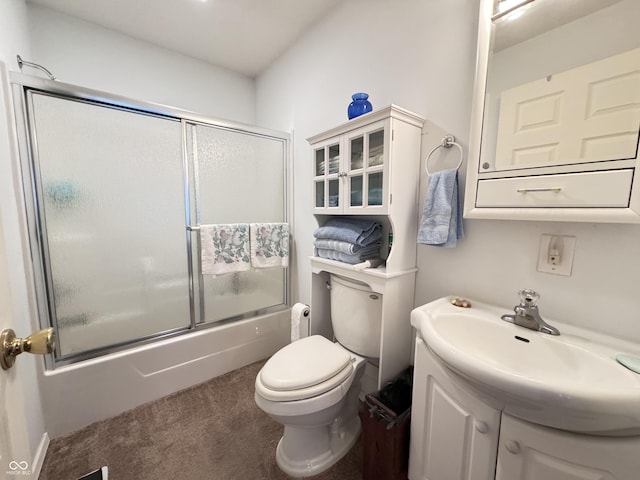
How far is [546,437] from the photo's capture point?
0.63 m

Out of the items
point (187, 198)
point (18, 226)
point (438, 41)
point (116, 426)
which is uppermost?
point (438, 41)

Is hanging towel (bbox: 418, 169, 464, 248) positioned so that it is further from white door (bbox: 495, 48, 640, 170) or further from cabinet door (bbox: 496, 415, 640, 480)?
cabinet door (bbox: 496, 415, 640, 480)

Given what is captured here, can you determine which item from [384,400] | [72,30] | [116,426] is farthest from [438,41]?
[116,426]

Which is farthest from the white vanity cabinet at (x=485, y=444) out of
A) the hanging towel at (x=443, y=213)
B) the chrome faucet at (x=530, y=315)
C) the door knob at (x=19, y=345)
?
the door knob at (x=19, y=345)

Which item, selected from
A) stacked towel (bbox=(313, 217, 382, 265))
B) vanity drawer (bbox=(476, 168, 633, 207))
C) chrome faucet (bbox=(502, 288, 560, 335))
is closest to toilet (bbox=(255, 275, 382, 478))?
stacked towel (bbox=(313, 217, 382, 265))

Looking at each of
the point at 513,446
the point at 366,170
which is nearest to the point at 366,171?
the point at 366,170

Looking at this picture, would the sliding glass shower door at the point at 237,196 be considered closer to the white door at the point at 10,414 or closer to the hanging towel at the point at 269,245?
the hanging towel at the point at 269,245

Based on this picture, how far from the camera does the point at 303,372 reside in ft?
3.73

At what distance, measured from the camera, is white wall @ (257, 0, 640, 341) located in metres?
0.79

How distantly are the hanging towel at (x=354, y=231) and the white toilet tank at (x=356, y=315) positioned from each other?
23 centimetres

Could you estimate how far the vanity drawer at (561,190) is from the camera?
714 mm

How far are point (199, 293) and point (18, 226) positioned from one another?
3.14 feet

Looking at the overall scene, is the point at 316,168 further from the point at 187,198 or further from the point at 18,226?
A: the point at 18,226

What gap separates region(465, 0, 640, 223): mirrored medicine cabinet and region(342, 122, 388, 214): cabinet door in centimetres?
34
